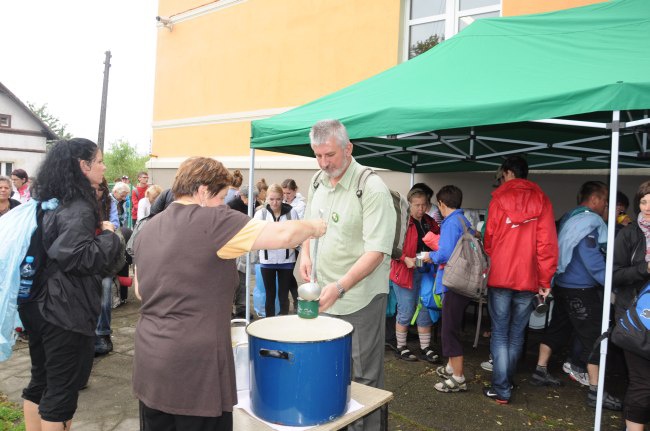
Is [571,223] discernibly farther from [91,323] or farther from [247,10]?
[247,10]

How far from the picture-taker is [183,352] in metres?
1.61

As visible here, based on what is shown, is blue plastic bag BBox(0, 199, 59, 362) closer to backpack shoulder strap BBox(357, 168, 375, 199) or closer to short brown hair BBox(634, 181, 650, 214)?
backpack shoulder strap BBox(357, 168, 375, 199)

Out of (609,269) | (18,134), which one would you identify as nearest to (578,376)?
(609,269)

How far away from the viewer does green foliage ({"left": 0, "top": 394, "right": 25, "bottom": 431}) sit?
125 inches

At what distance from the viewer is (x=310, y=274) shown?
8.61ft

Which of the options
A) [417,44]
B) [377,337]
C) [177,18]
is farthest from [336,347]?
[177,18]

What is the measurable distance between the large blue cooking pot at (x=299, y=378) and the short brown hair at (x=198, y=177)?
561mm

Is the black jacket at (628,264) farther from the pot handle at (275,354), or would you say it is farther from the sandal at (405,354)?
the pot handle at (275,354)

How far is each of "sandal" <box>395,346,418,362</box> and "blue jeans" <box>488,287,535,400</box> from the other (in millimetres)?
1029

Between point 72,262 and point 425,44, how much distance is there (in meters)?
6.20

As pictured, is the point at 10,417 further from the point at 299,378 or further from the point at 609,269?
the point at 609,269

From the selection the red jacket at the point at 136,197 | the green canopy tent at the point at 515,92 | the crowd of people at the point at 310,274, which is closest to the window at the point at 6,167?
the red jacket at the point at 136,197

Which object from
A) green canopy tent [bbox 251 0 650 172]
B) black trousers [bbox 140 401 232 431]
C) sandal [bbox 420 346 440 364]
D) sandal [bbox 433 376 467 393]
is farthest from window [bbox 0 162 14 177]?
black trousers [bbox 140 401 232 431]

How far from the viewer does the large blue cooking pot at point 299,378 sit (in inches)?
62.7
